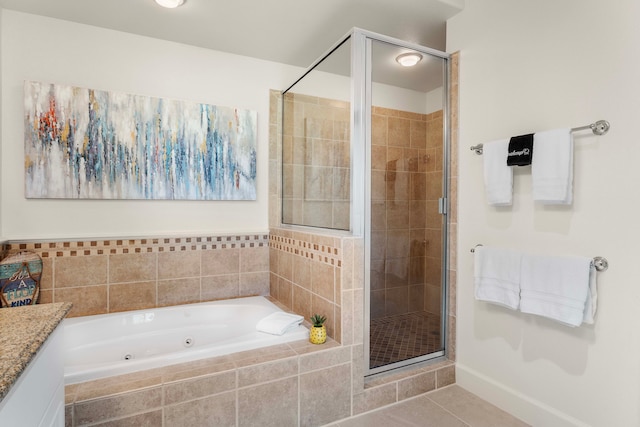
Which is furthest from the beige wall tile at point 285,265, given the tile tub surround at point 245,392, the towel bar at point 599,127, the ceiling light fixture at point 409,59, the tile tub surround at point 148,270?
the towel bar at point 599,127

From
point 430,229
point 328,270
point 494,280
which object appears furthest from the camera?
Answer: point 430,229

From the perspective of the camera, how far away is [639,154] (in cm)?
143

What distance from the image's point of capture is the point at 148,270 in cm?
258

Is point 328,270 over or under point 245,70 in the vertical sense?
under

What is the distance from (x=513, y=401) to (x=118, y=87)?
10.7 ft

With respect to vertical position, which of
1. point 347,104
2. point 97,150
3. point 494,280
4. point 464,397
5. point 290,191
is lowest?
point 464,397

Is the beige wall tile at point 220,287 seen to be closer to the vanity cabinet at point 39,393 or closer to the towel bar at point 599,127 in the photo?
the vanity cabinet at point 39,393

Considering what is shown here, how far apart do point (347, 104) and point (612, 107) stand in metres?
1.29

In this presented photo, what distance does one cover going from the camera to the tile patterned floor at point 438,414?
A: 1863mm

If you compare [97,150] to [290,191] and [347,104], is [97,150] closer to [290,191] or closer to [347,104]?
[290,191]

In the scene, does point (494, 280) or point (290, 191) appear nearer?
point (494, 280)

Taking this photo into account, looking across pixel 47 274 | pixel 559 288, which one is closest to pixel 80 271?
pixel 47 274

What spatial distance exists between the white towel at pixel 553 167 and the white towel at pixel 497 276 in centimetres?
36

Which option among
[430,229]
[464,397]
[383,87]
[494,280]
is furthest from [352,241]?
[464,397]
